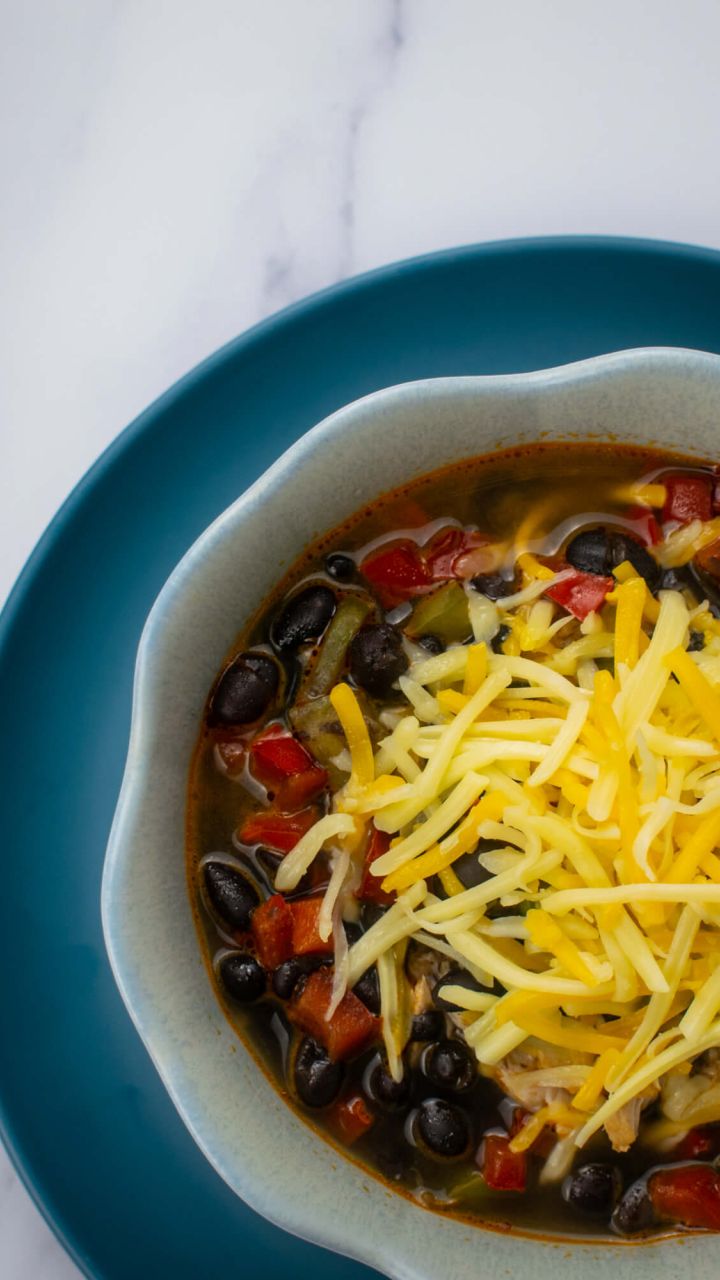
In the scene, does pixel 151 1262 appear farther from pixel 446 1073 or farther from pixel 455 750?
pixel 455 750

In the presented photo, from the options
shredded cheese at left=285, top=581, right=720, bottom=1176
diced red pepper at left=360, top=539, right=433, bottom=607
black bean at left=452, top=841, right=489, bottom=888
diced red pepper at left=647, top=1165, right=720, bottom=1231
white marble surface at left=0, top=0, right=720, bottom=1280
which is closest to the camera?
shredded cheese at left=285, top=581, right=720, bottom=1176

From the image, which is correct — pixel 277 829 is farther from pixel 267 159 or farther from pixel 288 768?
pixel 267 159

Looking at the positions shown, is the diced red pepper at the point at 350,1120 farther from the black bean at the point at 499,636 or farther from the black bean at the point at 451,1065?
the black bean at the point at 499,636

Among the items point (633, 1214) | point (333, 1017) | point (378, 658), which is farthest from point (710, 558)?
point (633, 1214)

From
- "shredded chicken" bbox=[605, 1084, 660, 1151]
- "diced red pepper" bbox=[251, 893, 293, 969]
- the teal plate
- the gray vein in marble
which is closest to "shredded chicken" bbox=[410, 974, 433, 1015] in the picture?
"diced red pepper" bbox=[251, 893, 293, 969]

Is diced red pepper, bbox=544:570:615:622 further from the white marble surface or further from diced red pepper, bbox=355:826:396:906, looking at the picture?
the white marble surface

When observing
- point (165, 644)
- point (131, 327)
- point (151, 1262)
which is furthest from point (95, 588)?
point (151, 1262)
